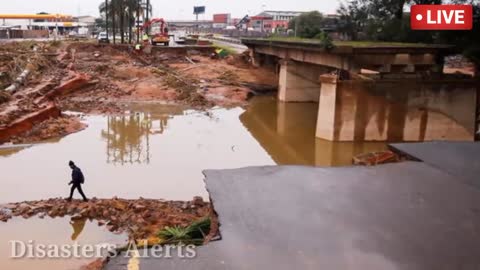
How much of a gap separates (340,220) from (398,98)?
694 inches

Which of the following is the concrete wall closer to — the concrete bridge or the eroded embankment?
the concrete bridge

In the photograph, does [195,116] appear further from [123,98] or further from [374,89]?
[374,89]

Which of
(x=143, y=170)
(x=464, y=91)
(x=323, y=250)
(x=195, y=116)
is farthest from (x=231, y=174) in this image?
(x=195, y=116)

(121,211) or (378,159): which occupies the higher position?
(378,159)

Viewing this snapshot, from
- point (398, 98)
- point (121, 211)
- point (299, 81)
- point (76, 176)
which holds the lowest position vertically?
point (121, 211)

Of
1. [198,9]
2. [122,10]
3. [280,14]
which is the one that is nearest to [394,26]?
[122,10]

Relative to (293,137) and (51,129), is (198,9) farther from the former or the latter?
(51,129)

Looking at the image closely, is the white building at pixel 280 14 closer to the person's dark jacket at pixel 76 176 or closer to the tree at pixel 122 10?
the tree at pixel 122 10

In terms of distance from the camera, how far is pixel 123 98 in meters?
37.0

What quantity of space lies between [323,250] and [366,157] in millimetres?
6019

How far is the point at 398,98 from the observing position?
24.3 meters

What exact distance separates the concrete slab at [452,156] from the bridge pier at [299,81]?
79.6 feet

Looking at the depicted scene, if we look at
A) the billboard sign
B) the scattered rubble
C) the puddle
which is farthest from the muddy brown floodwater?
the billboard sign

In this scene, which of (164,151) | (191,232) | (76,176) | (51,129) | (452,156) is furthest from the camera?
(51,129)
